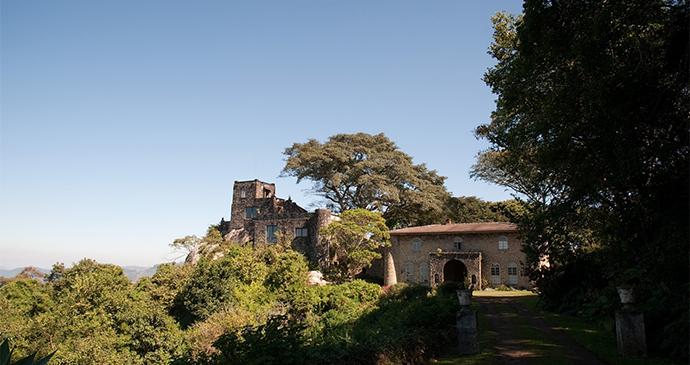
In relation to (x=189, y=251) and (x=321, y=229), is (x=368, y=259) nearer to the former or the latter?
(x=321, y=229)

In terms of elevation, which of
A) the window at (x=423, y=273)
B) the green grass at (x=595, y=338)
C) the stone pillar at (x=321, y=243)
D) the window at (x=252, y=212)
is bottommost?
the green grass at (x=595, y=338)

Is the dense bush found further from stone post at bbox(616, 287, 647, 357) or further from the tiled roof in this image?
the tiled roof

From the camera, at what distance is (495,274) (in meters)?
32.2

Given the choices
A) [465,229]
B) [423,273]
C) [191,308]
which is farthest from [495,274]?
[191,308]

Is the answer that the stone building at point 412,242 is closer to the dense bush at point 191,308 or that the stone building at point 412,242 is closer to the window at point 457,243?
the window at point 457,243

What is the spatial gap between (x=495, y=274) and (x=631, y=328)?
78.2 feet

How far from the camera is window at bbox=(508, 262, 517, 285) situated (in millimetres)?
31781

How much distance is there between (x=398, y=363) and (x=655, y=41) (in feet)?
29.1

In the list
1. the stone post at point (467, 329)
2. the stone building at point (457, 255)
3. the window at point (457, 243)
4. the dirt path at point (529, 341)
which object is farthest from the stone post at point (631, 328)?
the window at point (457, 243)

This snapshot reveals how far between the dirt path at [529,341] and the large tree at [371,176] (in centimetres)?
2217

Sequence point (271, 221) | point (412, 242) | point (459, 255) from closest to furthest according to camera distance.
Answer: point (459, 255), point (412, 242), point (271, 221)

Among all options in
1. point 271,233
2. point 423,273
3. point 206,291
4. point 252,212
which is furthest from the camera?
point 252,212

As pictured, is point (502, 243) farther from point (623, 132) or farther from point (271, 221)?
point (623, 132)

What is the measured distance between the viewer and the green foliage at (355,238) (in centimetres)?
3391
